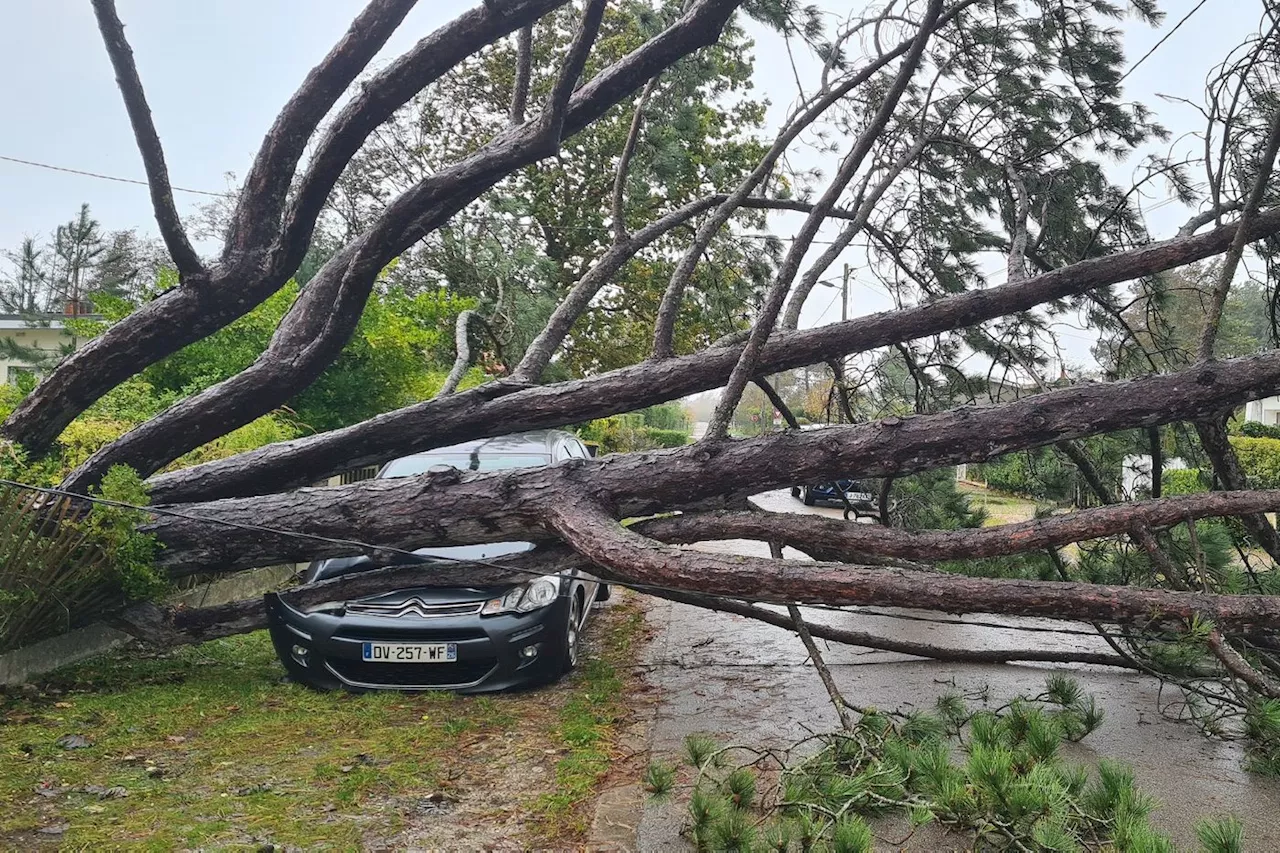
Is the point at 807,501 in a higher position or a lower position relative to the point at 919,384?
lower

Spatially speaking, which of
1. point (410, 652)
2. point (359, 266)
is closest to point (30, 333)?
point (359, 266)

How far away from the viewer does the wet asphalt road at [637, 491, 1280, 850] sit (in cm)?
358

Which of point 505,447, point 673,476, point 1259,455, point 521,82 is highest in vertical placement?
point 521,82

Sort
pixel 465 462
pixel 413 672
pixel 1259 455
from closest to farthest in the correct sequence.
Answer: pixel 413 672 → pixel 465 462 → pixel 1259 455

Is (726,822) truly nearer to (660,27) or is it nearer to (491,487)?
(491,487)

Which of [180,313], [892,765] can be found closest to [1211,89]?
[892,765]

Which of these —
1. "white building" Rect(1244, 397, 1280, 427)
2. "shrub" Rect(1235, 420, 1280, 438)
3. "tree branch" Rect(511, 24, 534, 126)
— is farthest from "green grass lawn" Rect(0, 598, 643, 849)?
"white building" Rect(1244, 397, 1280, 427)

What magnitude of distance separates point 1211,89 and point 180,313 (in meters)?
5.94

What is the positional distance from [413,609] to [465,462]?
1.66 metres

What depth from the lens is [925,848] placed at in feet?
10.1

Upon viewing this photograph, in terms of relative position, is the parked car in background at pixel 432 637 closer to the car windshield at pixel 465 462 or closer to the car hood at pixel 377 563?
the car hood at pixel 377 563

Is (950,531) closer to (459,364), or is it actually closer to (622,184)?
(622,184)

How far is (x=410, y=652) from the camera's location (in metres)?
4.91

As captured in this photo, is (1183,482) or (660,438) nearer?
(1183,482)
